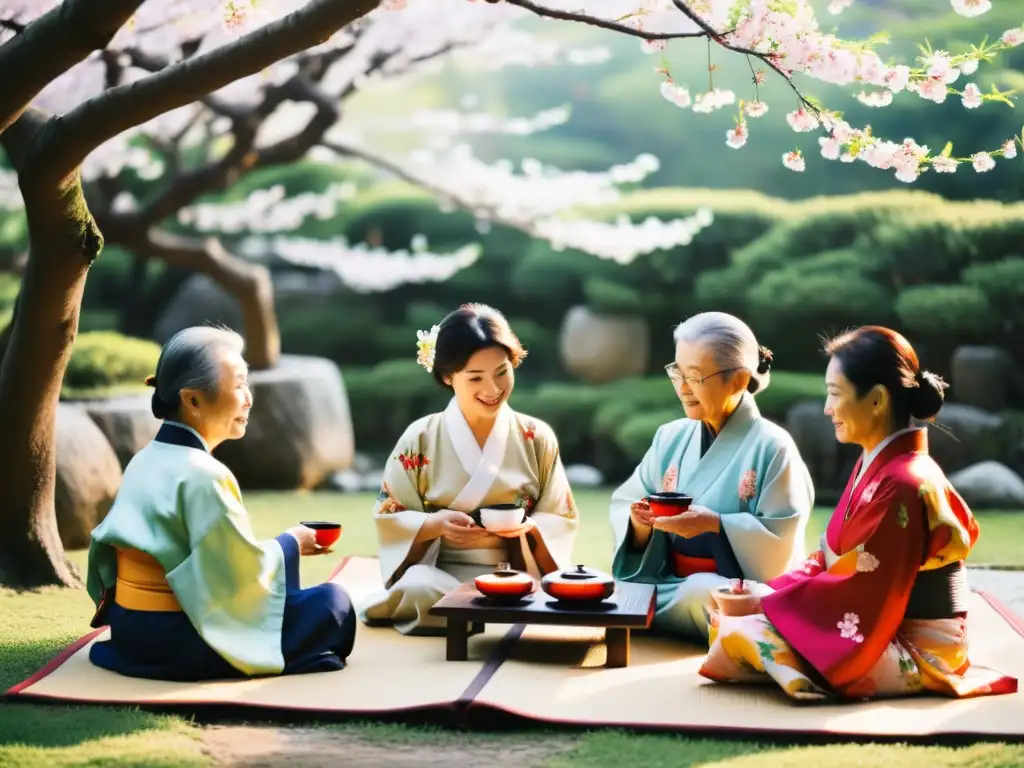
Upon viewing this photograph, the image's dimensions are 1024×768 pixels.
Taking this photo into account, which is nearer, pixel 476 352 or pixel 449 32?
pixel 476 352

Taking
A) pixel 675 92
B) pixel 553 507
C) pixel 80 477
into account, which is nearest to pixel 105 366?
pixel 80 477

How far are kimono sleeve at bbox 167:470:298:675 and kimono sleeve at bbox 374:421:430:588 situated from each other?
856 mm

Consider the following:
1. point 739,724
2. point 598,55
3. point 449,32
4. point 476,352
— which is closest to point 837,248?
point 598,55

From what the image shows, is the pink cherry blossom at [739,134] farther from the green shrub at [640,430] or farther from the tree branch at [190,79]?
the green shrub at [640,430]

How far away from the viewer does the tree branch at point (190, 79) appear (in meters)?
4.01

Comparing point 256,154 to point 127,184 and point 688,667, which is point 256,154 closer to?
point 127,184

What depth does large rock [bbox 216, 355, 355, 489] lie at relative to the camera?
929cm

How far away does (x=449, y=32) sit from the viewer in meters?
9.66

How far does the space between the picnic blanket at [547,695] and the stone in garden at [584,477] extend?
5.64 m

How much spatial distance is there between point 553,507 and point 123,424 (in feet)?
11.1

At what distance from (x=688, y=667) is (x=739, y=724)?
740mm

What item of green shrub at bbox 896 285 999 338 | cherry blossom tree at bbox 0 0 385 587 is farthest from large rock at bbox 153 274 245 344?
cherry blossom tree at bbox 0 0 385 587

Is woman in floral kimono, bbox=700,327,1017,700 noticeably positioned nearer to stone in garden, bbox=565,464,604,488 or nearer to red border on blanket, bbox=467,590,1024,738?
red border on blanket, bbox=467,590,1024,738

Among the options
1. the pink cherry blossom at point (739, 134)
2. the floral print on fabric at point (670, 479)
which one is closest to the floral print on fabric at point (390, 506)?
the floral print on fabric at point (670, 479)
